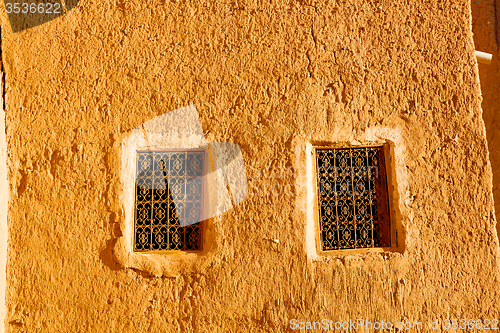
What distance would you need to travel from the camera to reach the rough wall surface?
94.8 inches

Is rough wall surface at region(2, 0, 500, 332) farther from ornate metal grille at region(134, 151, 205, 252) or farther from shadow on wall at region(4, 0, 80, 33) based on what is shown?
ornate metal grille at region(134, 151, 205, 252)

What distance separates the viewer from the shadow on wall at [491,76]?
3.83 m

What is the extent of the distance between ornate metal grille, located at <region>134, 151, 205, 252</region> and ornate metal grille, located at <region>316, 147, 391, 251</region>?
912 millimetres

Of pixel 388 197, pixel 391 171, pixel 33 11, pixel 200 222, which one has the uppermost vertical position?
pixel 33 11

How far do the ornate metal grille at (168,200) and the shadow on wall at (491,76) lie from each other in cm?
322

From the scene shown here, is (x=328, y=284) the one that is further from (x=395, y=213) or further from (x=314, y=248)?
(x=395, y=213)

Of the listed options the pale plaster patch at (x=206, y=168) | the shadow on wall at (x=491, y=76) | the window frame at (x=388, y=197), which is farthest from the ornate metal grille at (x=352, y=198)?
the shadow on wall at (x=491, y=76)

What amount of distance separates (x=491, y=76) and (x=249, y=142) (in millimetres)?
3123

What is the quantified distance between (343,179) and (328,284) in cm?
75

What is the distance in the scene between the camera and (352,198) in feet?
8.45

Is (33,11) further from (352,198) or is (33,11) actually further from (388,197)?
(388,197)

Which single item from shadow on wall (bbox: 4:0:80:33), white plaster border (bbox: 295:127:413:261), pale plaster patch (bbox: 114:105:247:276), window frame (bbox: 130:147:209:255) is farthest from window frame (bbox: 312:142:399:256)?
shadow on wall (bbox: 4:0:80:33)

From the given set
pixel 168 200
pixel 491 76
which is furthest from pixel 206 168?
pixel 491 76

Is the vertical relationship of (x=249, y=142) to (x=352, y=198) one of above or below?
above
